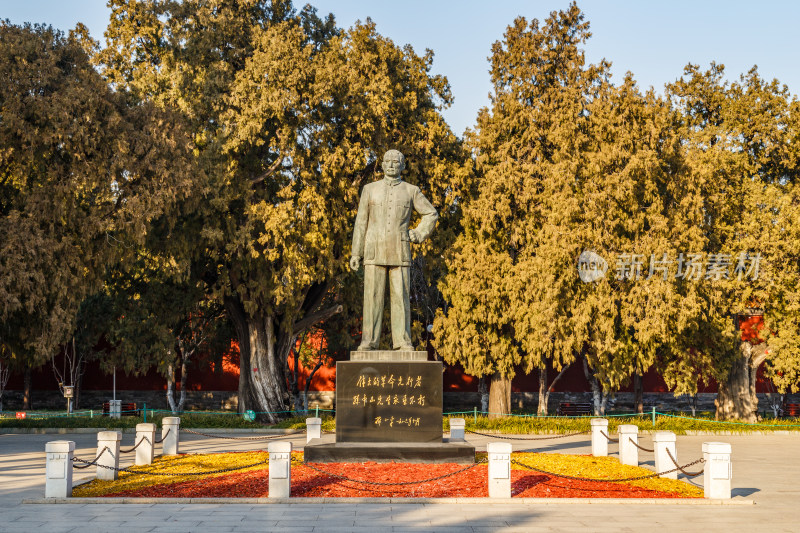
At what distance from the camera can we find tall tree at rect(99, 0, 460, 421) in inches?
752

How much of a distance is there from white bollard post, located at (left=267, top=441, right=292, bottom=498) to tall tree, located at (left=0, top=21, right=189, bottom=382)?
8904 mm

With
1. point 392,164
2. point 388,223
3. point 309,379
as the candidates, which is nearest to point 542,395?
point 309,379

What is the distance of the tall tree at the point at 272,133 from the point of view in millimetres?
19109

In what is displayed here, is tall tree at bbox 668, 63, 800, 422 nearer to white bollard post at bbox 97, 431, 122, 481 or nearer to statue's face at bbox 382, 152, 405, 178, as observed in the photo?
statue's face at bbox 382, 152, 405, 178

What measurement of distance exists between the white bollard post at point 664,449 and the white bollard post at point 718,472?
45.5 inches

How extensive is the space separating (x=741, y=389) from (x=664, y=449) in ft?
48.8

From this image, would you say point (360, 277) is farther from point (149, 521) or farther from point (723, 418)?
point (149, 521)

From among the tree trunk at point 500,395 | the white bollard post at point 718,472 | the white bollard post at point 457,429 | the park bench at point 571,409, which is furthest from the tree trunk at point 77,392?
the white bollard post at point 718,472

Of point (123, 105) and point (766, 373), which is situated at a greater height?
point (123, 105)

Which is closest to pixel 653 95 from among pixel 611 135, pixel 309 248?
pixel 611 135

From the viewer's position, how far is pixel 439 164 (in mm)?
21406

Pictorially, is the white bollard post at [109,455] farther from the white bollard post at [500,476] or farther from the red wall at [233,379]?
the red wall at [233,379]

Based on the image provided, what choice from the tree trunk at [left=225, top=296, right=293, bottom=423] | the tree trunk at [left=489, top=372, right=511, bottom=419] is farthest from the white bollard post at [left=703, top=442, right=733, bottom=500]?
the tree trunk at [left=225, top=296, right=293, bottom=423]

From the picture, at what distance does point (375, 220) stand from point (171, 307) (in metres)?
11.4
